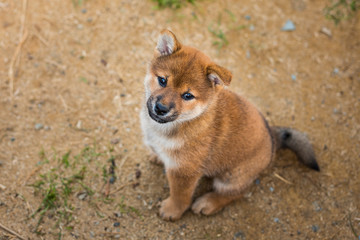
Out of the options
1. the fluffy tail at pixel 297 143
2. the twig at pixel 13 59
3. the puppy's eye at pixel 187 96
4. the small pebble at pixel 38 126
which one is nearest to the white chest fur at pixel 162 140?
the puppy's eye at pixel 187 96

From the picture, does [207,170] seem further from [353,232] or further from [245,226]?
[353,232]

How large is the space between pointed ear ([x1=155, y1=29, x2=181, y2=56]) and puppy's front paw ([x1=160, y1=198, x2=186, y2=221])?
1937mm

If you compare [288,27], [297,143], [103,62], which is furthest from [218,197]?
[288,27]

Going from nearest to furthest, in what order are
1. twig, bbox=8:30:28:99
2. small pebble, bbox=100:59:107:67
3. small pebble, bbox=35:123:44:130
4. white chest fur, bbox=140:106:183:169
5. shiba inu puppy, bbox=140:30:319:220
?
shiba inu puppy, bbox=140:30:319:220
white chest fur, bbox=140:106:183:169
small pebble, bbox=35:123:44:130
twig, bbox=8:30:28:99
small pebble, bbox=100:59:107:67

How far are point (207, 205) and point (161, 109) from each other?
1.79 m

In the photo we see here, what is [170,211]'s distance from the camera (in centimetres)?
417

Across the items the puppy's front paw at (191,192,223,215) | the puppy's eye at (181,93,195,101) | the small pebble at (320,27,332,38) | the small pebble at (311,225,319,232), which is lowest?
the small pebble at (311,225,319,232)

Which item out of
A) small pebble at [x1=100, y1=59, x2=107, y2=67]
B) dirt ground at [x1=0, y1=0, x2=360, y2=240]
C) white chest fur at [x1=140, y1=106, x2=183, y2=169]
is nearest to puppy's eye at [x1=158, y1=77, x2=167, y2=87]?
white chest fur at [x1=140, y1=106, x2=183, y2=169]

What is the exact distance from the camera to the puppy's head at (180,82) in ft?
10.6

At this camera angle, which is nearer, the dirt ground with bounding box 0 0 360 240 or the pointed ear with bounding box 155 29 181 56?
the pointed ear with bounding box 155 29 181 56

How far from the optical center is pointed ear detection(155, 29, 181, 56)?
11.1ft

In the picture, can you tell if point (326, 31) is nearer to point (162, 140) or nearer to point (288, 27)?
point (288, 27)

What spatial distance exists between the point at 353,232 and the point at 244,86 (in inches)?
108

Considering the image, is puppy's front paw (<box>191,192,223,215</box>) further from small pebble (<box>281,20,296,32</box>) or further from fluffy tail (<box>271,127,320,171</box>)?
small pebble (<box>281,20,296,32</box>)
